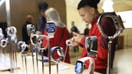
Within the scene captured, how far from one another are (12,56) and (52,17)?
1.19ft

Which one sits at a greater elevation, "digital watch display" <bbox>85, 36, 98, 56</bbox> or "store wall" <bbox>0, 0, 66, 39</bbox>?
"store wall" <bbox>0, 0, 66, 39</bbox>

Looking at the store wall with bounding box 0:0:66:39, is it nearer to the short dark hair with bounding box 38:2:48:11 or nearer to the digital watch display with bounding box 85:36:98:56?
the short dark hair with bounding box 38:2:48:11

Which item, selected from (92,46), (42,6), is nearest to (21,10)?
(42,6)

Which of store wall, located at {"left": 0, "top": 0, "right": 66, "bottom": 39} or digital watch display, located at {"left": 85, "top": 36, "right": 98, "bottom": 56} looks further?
store wall, located at {"left": 0, "top": 0, "right": 66, "bottom": 39}

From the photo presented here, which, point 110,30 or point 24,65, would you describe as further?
point 24,65

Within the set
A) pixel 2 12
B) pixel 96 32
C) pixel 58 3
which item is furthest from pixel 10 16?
pixel 96 32

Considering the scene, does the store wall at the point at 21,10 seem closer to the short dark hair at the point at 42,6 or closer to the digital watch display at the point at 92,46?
the short dark hair at the point at 42,6

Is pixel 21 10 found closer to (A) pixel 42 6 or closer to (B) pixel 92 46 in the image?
(A) pixel 42 6

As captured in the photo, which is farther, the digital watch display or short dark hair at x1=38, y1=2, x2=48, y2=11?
short dark hair at x1=38, y1=2, x2=48, y2=11

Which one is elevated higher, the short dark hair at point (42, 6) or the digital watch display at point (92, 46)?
the short dark hair at point (42, 6)

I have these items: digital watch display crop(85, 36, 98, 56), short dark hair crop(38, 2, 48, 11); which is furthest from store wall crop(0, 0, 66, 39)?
digital watch display crop(85, 36, 98, 56)

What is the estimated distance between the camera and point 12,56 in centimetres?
160

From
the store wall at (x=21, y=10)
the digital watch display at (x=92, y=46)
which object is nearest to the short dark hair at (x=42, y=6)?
the store wall at (x=21, y=10)

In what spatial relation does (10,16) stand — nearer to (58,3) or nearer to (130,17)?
(58,3)
